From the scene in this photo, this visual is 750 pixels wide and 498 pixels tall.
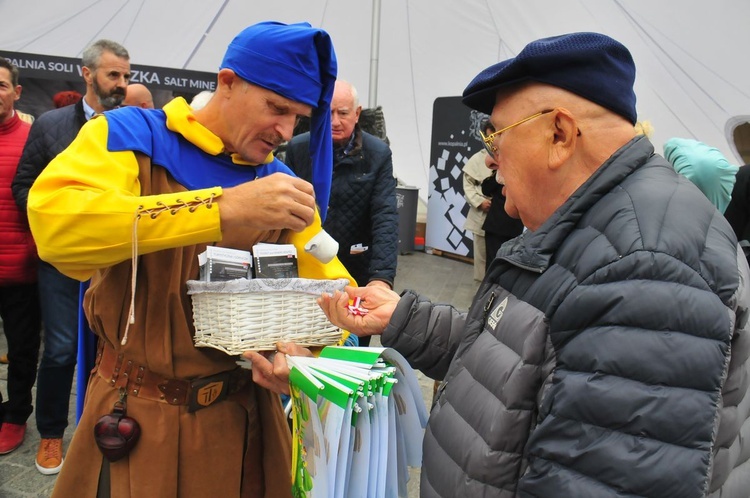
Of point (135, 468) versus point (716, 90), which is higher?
point (716, 90)

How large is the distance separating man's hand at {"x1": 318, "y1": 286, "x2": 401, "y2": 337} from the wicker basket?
35mm

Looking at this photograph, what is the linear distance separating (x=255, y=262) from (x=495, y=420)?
2.89 feet

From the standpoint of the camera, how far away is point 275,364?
1.59 metres

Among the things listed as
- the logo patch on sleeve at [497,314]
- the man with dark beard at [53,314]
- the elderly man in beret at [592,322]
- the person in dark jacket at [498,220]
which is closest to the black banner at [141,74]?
the man with dark beard at [53,314]

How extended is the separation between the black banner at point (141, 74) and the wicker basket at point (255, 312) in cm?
479

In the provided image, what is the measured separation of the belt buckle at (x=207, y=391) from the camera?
172 cm

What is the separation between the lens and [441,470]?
1157 millimetres

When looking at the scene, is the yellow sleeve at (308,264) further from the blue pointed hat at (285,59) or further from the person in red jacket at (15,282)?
the person in red jacket at (15,282)

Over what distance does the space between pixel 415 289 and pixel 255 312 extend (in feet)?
20.3

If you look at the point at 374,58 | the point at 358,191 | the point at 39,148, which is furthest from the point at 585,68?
the point at 374,58

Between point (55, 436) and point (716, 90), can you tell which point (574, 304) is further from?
point (716, 90)

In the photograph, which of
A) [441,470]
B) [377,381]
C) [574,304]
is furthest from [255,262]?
[574,304]

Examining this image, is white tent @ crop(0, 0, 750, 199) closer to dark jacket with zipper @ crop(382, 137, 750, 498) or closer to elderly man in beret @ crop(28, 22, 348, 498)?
elderly man in beret @ crop(28, 22, 348, 498)

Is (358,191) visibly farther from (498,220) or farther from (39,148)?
(39,148)
